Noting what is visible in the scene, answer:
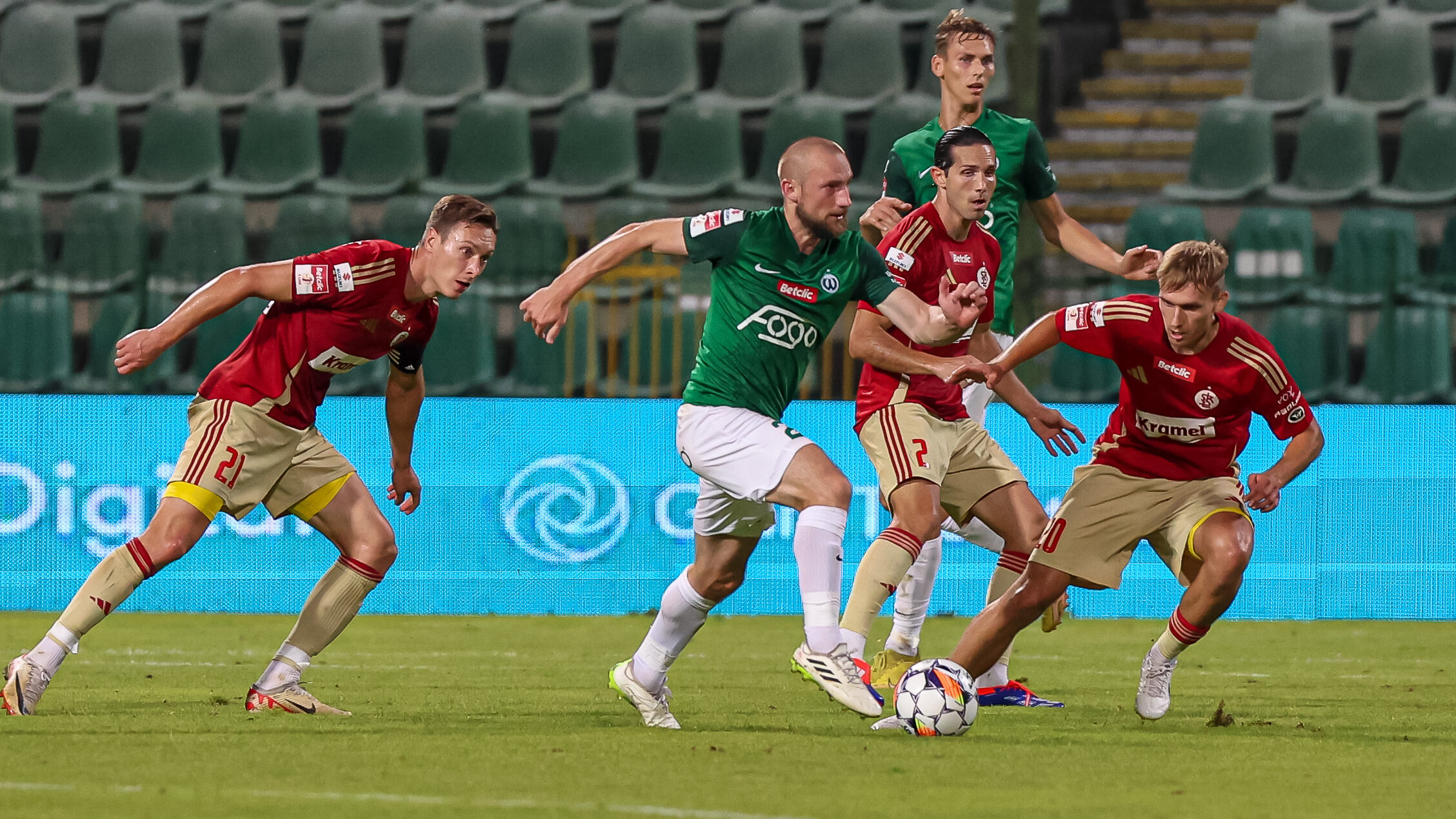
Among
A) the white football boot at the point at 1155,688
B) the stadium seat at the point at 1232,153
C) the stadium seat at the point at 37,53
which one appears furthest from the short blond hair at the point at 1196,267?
the stadium seat at the point at 37,53

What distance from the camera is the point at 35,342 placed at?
1259 cm

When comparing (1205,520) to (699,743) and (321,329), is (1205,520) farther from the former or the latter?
(321,329)

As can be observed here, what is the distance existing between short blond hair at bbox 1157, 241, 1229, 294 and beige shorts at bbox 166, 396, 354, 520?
293cm

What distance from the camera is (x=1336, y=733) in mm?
6262

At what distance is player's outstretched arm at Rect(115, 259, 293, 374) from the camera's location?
6.12 m

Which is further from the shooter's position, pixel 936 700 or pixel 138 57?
pixel 138 57

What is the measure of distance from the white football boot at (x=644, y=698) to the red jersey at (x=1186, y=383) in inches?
69.5

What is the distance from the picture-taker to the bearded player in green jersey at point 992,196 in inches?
296

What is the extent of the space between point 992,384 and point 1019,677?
239 cm

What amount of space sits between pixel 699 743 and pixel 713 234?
1572 mm

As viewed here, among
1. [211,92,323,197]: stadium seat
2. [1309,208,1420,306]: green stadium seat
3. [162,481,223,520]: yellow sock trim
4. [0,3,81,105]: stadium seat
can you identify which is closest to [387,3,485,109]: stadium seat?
[211,92,323,197]: stadium seat

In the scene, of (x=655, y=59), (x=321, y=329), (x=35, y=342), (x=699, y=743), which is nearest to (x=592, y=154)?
(x=655, y=59)

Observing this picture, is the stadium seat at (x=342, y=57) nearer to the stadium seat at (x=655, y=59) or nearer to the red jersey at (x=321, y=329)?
the stadium seat at (x=655, y=59)

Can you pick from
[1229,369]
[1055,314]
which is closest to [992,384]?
[1055,314]
